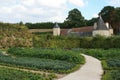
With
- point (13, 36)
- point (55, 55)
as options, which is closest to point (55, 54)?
point (55, 55)

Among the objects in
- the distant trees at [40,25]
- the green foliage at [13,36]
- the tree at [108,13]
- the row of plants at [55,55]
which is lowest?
the row of plants at [55,55]

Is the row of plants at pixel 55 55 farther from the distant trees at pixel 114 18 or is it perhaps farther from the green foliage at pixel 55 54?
the distant trees at pixel 114 18

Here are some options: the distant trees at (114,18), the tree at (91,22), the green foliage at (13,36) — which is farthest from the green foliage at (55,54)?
the tree at (91,22)

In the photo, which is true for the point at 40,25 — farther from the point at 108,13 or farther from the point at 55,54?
the point at 55,54

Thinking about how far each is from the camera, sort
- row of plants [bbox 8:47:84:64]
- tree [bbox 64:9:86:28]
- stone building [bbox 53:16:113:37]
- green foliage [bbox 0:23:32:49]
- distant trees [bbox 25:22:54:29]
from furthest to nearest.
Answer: tree [bbox 64:9:86:28] < distant trees [bbox 25:22:54:29] < stone building [bbox 53:16:113:37] < green foliage [bbox 0:23:32:49] < row of plants [bbox 8:47:84:64]

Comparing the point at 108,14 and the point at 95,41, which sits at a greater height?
the point at 108,14

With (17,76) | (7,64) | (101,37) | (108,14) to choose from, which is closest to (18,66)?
(7,64)

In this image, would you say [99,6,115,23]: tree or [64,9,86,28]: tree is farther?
[64,9,86,28]: tree

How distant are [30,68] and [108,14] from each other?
67.5 metres

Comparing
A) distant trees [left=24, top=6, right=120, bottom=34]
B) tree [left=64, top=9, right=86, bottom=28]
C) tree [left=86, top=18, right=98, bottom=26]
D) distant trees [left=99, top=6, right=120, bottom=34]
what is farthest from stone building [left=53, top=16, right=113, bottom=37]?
tree [left=86, top=18, right=98, bottom=26]

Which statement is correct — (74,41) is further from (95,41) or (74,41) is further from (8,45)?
(8,45)

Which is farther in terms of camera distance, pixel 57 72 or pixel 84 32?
pixel 84 32

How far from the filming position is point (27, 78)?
1367 cm

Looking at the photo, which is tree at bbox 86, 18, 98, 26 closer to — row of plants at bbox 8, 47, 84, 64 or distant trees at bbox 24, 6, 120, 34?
distant trees at bbox 24, 6, 120, 34
